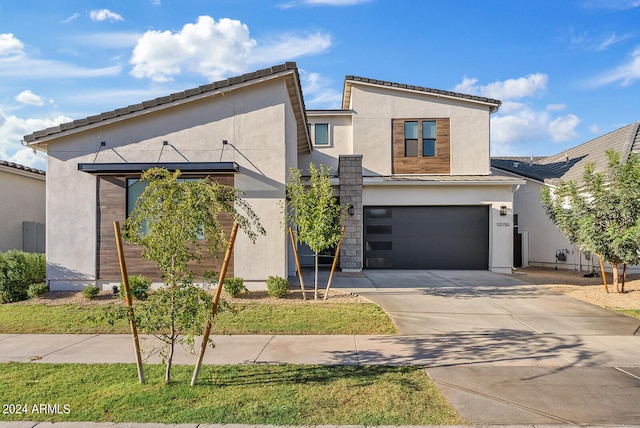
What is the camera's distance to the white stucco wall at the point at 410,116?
17.7 meters

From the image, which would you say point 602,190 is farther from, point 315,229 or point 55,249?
point 55,249

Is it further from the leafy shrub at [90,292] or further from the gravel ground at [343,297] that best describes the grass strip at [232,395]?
the leafy shrub at [90,292]

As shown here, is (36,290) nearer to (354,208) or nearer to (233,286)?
(233,286)

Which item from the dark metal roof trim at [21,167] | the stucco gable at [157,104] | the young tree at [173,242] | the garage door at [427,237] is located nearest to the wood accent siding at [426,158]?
the garage door at [427,237]

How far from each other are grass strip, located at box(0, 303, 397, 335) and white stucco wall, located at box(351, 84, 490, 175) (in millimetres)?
9937

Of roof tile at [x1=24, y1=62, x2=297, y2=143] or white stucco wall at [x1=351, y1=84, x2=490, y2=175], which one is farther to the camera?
white stucco wall at [x1=351, y1=84, x2=490, y2=175]

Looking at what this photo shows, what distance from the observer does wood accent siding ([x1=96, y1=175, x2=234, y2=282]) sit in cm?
1112

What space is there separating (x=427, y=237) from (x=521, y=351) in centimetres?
987

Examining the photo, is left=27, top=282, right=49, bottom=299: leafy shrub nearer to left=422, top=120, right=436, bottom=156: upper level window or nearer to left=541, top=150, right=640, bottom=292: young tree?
left=541, top=150, right=640, bottom=292: young tree

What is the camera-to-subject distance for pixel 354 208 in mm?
15695

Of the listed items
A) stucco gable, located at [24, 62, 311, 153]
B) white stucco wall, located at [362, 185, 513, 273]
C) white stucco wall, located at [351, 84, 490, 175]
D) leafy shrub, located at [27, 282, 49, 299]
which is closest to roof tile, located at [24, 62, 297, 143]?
stucco gable, located at [24, 62, 311, 153]

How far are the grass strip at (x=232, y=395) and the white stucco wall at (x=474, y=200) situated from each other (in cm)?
1097

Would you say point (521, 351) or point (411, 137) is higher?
point (411, 137)

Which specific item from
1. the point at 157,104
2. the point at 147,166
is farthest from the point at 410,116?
the point at 147,166
